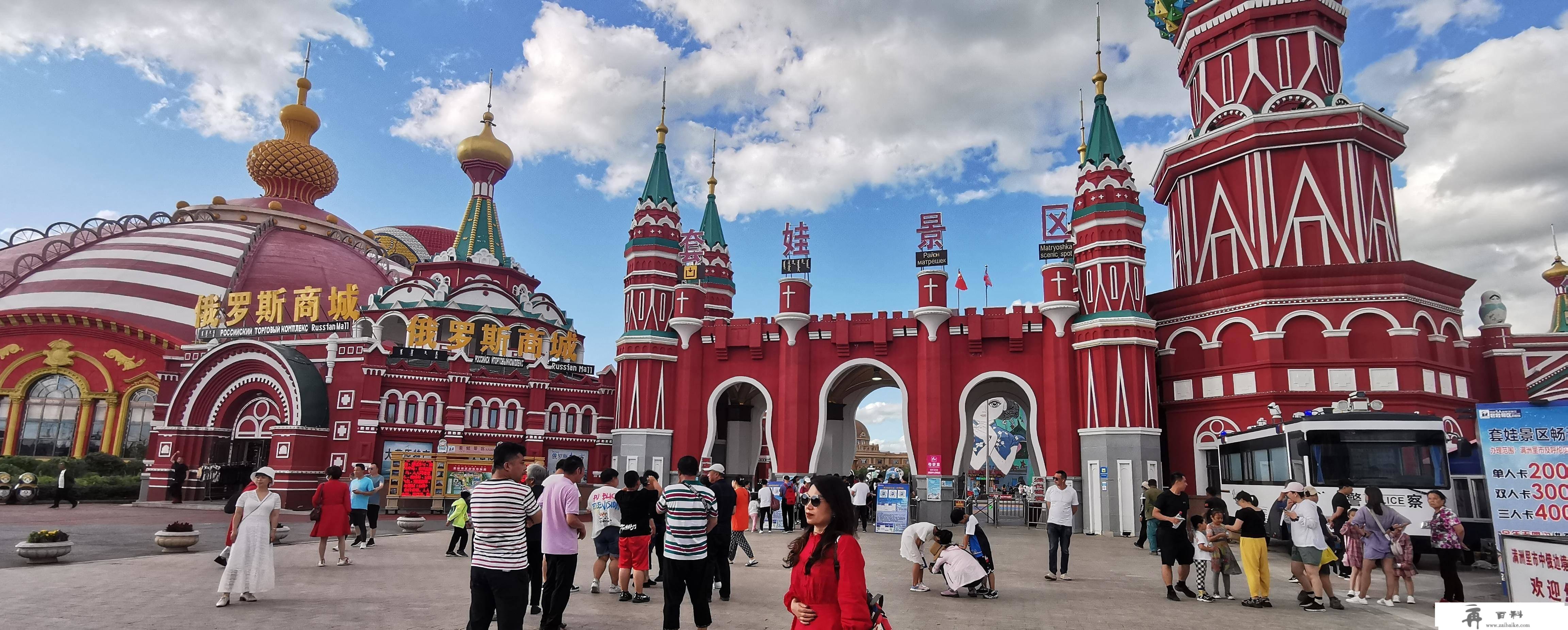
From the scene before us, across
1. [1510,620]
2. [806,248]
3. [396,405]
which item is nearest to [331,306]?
[396,405]

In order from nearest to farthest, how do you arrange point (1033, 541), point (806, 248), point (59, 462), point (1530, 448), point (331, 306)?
point (1530, 448) < point (1033, 541) < point (806, 248) < point (59, 462) < point (331, 306)

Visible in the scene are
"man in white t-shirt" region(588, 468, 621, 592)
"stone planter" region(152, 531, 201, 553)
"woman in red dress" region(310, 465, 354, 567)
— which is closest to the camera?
"man in white t-shirt" region(588, 468, 621, 592)

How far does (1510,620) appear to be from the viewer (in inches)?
253

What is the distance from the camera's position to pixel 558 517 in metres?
8.37

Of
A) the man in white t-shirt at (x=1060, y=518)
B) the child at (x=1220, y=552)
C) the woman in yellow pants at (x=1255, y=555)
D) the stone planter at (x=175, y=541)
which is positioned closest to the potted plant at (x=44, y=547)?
the stone planter at (x=175, y=541)

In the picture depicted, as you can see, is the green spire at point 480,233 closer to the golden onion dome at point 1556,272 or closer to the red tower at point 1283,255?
the red tower at point 1283,255

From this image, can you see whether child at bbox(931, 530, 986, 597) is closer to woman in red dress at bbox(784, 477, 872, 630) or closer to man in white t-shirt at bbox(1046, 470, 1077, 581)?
man in white t-shirt at bbox(1046, 470, 1077, 581)

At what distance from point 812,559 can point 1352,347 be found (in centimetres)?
2521

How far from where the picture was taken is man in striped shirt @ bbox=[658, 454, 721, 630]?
798 centimetres

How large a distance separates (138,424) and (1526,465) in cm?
4454

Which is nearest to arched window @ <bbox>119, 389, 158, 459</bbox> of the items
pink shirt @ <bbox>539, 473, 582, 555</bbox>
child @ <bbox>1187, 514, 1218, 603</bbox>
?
pink shirt @ <bbox>539, 473, 582, 555</bbox>

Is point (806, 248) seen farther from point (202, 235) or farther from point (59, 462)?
point (202, 235)

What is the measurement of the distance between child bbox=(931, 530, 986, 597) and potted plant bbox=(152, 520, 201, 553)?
12.7m

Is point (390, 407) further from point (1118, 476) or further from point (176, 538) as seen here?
point (1118, 476)
